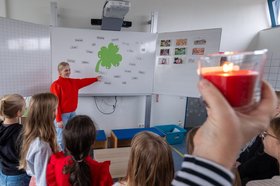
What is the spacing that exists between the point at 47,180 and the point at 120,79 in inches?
85.2

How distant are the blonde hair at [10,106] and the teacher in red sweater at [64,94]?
104 cm

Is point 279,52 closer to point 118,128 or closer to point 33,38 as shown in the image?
point 118,128

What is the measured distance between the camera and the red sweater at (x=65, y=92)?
2.75 metres

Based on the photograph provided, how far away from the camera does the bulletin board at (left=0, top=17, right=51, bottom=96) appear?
8.28 ft

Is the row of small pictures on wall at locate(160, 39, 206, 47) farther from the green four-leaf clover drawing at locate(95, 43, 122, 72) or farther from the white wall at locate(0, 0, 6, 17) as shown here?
the white wall at locate(0, 0, 6, 17)

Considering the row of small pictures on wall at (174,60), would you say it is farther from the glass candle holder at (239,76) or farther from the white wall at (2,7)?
the glass candle holder at (239,76)

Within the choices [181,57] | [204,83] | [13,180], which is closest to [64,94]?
[13,180]

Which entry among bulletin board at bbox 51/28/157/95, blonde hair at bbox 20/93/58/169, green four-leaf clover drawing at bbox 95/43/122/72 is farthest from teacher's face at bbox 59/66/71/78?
blonde hair at bbox 20/93/58/169

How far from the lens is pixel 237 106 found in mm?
392

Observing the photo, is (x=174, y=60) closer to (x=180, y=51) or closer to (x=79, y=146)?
(x=180, y=51)

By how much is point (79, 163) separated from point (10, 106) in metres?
0.88

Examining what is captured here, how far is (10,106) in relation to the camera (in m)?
1.62

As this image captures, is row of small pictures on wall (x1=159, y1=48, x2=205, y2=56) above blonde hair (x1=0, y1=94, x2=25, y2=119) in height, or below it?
above

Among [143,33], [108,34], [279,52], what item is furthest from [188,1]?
[279,52]
